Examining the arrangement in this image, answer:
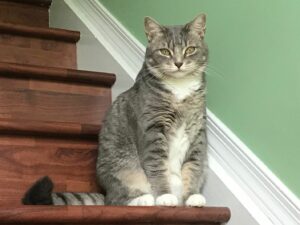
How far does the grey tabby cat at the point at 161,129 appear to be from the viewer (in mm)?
1458

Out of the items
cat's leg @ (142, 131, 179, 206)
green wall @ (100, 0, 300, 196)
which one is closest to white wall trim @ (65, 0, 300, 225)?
green wall @ (100, 0, 300, 196)

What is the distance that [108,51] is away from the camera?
1.91 metres

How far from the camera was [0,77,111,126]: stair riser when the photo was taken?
63.0 inches

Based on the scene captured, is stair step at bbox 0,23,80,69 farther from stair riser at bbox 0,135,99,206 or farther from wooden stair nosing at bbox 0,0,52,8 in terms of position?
stair riser at bbox 0,135,99,206

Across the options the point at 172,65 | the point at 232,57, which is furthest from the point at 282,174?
the point at 172,65

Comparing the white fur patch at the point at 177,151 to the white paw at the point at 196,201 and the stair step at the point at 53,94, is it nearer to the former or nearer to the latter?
the white paw at the point at 196,201

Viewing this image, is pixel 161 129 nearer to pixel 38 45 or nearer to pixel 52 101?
pixel 52 101

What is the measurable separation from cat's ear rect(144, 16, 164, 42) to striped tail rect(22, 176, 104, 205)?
1.87ft

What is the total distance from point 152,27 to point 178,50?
5.0 inches

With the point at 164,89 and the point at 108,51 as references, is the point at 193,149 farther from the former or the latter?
the point at 108,51

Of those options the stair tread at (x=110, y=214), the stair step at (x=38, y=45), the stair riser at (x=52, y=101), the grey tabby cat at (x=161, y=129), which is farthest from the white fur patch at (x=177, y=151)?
the stair step at (x=38, y=45)

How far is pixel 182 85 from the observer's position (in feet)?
5.10

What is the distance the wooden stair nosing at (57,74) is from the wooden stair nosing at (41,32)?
296mm

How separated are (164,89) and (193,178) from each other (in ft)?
0.97
